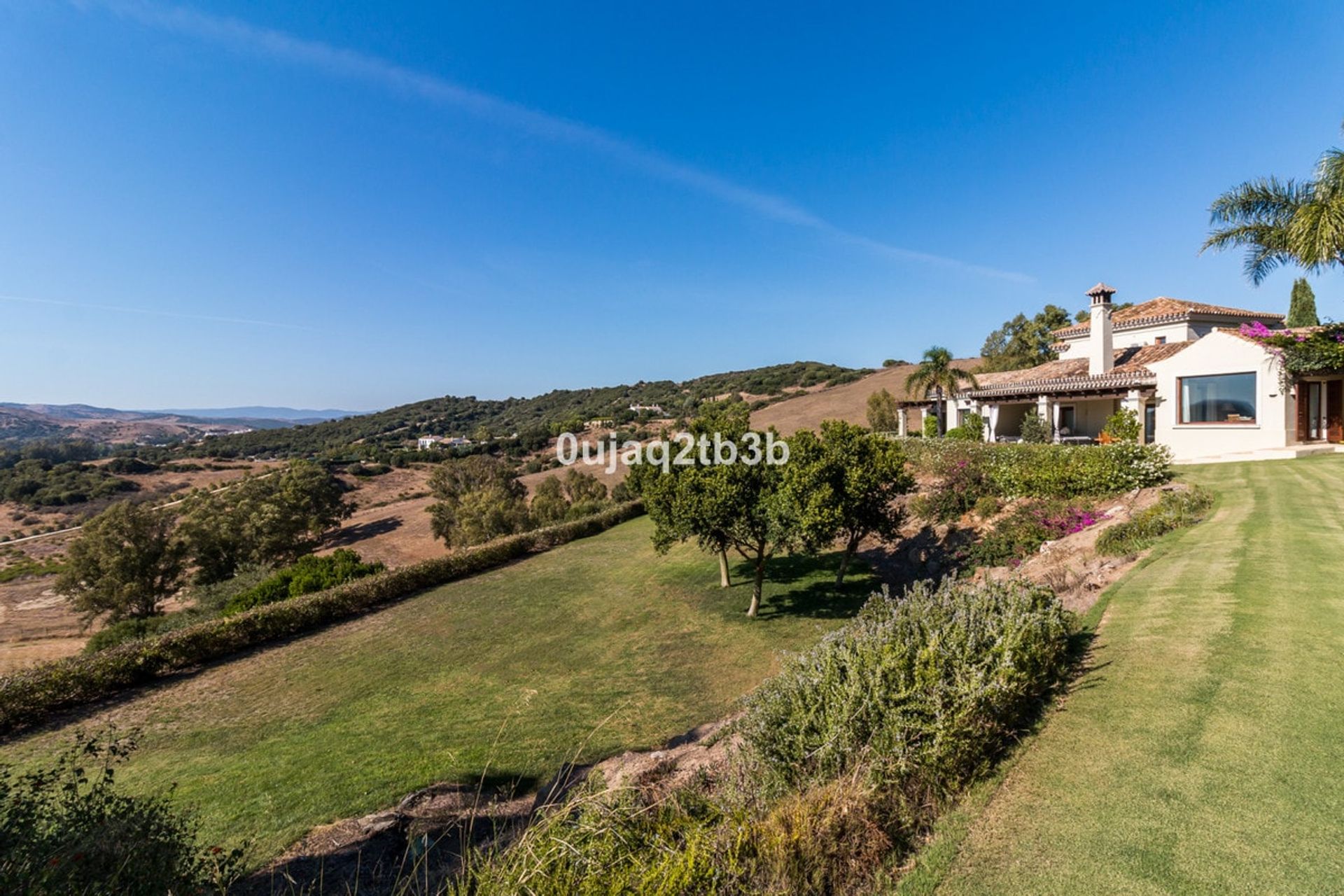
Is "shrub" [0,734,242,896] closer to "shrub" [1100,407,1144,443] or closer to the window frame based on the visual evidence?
"shrub" [1100,407,1144,443]

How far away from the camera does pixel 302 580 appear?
59.1 feet

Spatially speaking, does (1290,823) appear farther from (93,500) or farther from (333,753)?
(93,500)

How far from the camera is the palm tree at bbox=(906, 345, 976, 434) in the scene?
26.9 metres

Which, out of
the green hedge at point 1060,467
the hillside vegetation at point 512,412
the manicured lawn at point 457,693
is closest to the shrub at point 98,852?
the manicured lawn at point 457,693

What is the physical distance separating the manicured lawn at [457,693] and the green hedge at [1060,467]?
5520 millimetres

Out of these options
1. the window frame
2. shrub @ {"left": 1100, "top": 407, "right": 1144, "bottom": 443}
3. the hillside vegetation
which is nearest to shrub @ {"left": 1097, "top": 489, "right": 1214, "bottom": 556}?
shrub @ {"left": 1100, "top": 407, "right": 1144, "bottom": 443}

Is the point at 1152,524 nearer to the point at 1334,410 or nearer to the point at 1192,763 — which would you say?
A: the point at 1192,763

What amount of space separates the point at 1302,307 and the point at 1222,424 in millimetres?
17019

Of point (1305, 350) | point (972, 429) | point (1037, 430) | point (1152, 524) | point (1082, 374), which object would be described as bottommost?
point (1152, 524)

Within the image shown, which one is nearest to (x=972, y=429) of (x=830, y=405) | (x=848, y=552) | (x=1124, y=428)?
(x=1124, y=428)

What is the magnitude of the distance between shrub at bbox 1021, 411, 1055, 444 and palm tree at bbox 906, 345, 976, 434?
4941mm

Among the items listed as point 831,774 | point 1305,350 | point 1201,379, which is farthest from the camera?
point 1201,379

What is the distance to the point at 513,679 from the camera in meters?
11.2

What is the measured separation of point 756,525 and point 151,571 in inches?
1156
